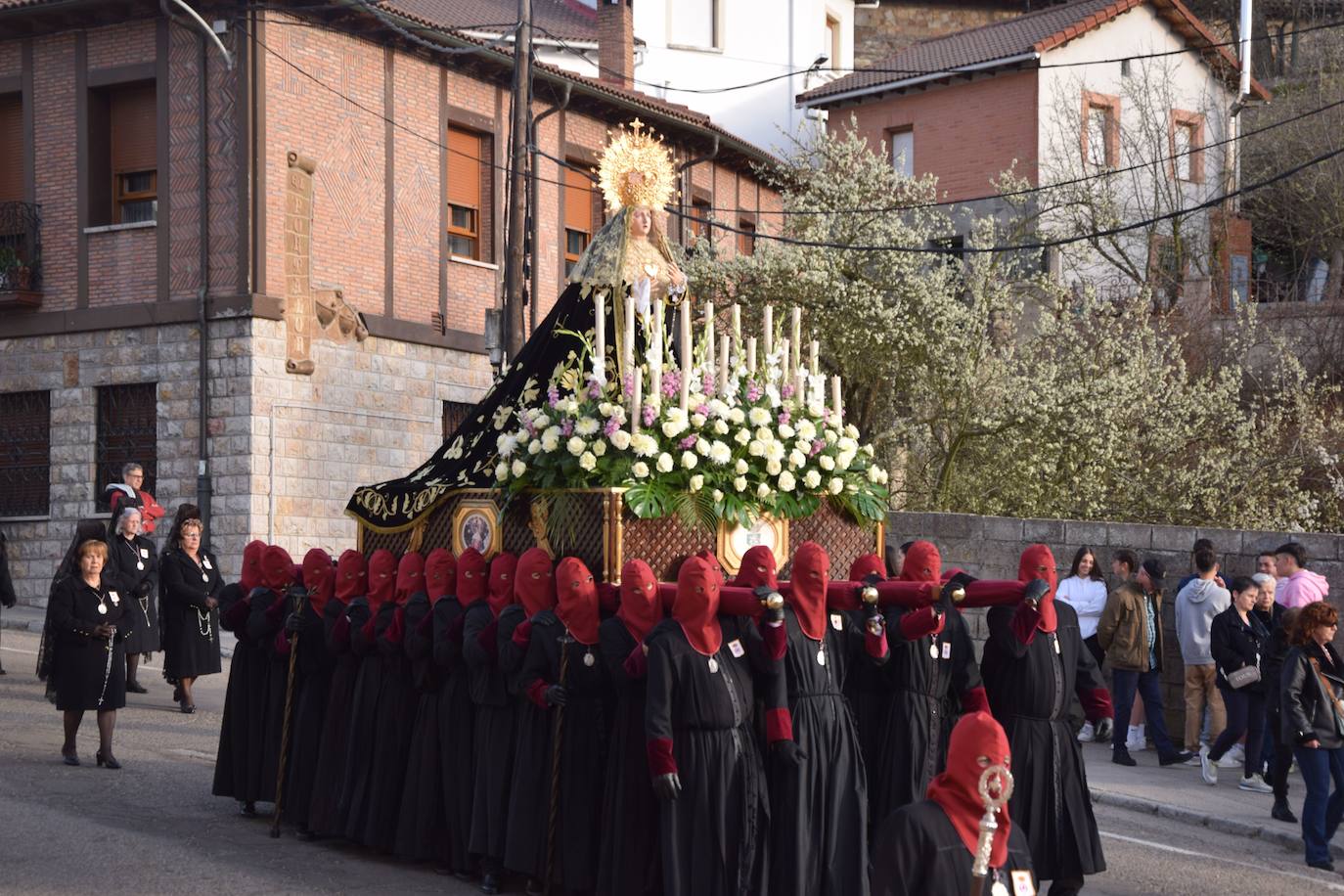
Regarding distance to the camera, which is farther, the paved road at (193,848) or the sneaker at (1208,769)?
the sneaker at (1208,769)

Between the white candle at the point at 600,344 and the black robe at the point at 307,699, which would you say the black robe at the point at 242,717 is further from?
the white candle at the point at 600,344

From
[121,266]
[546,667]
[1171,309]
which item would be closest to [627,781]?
[546,667]

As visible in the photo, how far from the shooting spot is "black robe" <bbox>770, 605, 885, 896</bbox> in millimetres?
8023

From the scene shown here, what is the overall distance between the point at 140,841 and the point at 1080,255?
21.1 metres

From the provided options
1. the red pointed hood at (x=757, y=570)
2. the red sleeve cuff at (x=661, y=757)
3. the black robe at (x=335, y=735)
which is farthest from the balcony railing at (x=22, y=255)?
the red sleeve cuff at (x=661, y=757)

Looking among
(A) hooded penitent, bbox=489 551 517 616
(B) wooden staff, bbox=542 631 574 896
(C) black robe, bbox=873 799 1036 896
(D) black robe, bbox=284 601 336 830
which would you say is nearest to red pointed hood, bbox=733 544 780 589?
(B) wooden staff, bbox=542 631 574 896

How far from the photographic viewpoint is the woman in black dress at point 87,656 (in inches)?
474

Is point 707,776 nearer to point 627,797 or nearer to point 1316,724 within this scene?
point 627,797

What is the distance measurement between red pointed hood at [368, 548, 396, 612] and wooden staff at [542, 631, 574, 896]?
5.63 feet

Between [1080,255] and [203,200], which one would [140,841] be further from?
[1080,255]

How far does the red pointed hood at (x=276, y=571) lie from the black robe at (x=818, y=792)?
393cm

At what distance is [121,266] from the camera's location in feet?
76.4

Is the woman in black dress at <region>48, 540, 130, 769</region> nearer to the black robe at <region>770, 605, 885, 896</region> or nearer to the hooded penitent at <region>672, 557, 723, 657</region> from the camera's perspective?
the hooded penitent at <region>672, 557, 723, 657</region>

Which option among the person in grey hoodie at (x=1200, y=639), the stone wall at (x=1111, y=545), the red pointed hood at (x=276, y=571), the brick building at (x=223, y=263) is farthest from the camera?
the brick building at (x=223, y=263)
